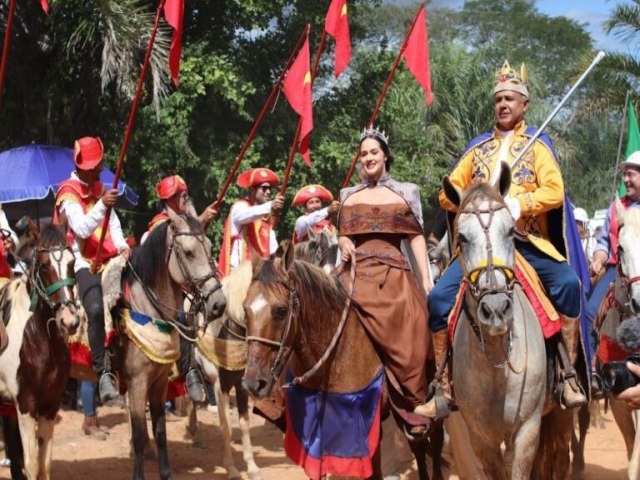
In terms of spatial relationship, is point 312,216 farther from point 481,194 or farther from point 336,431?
point 481,194

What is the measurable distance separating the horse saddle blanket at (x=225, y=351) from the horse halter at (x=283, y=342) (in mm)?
3607

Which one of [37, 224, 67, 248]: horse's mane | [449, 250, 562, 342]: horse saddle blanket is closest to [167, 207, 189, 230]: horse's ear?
[37, 224, 67, 248]: horse's mane

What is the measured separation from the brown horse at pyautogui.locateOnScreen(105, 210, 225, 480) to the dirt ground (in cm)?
140

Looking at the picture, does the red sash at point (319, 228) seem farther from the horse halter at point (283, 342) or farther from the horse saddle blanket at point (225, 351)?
the horse halter at point (283, 342)

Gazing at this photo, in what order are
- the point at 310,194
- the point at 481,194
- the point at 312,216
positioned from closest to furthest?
1. the point at 481,194
2. the point at 312,216
3. the point at 310,194

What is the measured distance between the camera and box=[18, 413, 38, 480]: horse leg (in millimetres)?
7273

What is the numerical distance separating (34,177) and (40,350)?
564 cm

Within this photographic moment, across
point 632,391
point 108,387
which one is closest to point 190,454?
point 108,387

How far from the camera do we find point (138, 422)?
8.12 metres

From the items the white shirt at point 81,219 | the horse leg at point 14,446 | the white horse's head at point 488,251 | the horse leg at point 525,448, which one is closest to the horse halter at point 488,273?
the white horse's head at point 488,251

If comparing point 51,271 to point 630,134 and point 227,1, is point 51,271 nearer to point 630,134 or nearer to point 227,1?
point 630,134

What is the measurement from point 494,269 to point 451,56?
83.9ft

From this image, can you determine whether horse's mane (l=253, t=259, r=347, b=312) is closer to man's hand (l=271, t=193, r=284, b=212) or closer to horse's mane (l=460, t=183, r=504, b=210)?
horse's mane (l=460, t=183, r=504, b=210)

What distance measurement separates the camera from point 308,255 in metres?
9.84
